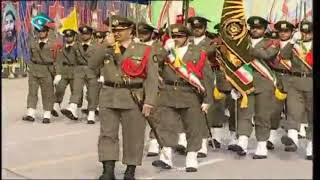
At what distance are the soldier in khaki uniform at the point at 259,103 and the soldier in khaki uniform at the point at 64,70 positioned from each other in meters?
1.01

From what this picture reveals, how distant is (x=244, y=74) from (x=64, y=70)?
1.24 metres

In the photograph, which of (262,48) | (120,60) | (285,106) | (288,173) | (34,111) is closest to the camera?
(120,60)

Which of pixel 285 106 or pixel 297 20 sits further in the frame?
pixel 285 106

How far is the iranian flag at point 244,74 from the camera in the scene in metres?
3.28

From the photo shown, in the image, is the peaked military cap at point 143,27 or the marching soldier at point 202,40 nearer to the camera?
the peaked military cap at point 143,27

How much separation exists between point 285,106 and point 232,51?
1.71ft

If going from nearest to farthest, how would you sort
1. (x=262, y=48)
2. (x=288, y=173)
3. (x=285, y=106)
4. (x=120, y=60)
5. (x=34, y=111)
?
(x=120, y=60) < (x=288, y=173) < (x=262, y=48) < (x=285, y=106) < (x=34, y=111)

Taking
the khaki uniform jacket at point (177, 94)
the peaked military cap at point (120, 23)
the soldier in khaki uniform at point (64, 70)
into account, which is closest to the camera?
the peaked military cap at point (120, 23)

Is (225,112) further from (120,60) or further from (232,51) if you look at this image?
(120,60)

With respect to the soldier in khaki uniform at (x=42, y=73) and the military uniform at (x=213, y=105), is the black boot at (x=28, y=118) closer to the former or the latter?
the soldier in khaki uniform at (x=42, y=73)

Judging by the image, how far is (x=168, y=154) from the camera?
10.3ft

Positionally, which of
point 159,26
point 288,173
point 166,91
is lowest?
point 288,173

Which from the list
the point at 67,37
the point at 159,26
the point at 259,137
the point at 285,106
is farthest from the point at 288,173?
the point at 67,37

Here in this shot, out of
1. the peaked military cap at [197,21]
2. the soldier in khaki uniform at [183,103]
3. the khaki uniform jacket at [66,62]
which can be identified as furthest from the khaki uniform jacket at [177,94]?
the khaki uniform jacket at [66,62]
